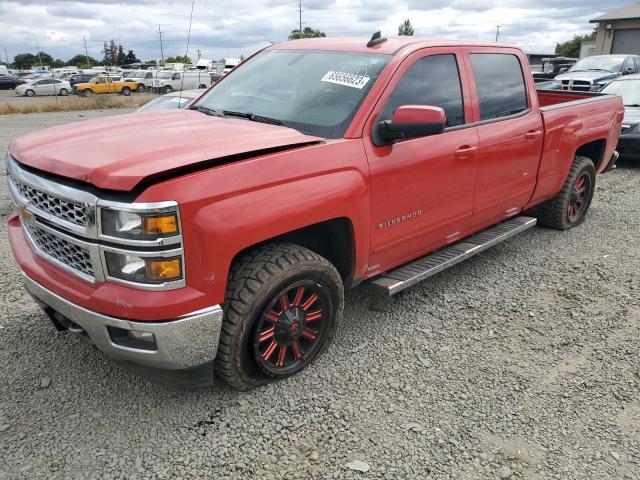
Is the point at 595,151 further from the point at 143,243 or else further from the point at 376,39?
the point at 143,243

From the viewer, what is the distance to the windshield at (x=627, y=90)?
9.79 meters

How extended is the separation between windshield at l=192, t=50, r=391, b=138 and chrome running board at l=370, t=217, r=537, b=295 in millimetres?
1045

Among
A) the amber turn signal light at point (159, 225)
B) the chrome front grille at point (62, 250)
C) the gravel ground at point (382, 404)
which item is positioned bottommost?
the gravel ground at point (382, 404)

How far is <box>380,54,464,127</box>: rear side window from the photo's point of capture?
11.2ft

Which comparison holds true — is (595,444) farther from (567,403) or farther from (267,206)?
(267,206)

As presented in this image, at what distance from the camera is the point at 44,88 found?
3791 cm

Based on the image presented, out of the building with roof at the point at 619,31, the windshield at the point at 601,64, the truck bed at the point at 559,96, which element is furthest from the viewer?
the building with roof at the point at 619,31

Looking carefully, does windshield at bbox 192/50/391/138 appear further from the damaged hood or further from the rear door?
the rear door

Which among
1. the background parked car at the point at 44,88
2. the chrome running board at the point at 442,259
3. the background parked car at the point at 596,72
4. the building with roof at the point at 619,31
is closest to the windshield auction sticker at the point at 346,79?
the chrome running board at the point at 442,259

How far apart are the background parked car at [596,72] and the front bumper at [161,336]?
47.8 ft

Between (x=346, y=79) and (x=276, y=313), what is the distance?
61.2 inches

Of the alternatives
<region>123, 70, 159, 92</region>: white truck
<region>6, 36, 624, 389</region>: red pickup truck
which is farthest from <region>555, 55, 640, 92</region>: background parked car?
<region>123, 70, 159, 92</region>: white truck

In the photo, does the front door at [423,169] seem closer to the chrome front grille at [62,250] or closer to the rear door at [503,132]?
the rear door at [503,132]

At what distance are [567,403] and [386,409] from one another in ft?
3.33
